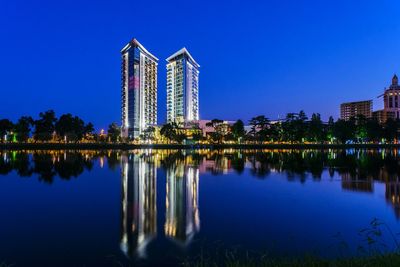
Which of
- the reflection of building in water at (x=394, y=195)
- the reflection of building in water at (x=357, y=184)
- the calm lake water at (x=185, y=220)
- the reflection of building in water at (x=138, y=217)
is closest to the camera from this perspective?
the calm lake water at (x=185, y=220)

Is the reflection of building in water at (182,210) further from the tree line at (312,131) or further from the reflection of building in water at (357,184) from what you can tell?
the tree line at (312,131)

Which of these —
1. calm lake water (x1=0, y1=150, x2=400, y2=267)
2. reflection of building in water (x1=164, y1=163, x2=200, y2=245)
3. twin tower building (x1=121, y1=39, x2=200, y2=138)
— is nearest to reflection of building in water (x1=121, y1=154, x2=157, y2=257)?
calm lake water (x1=0, y1=150, x2=400, y2=267)

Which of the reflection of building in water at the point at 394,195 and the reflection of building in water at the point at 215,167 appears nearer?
the reflection of building in water at the point at 394,195

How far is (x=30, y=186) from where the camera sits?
2423cm

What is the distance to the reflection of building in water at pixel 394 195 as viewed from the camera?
16.3 metres

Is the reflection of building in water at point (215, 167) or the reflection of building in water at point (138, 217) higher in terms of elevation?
the reflection of building in water at point (215, 167)

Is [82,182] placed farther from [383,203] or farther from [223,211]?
[383,203]

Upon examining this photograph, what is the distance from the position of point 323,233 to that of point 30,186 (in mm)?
19657

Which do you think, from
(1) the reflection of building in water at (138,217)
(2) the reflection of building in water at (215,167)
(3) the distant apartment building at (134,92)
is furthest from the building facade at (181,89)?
(1) the reflection of building in water at (138,217)

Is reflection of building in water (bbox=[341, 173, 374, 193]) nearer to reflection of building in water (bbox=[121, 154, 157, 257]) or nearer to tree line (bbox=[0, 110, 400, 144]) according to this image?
reflection of building in water (bbox=[121, 154, 157, 257])

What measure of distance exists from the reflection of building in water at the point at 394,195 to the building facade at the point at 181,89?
150077 mm

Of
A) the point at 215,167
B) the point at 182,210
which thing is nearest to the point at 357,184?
the point at 182,210

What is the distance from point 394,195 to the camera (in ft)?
63.6

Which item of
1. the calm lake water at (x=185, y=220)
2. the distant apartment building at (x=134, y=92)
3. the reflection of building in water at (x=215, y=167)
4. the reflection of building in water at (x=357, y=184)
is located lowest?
the calm lake water at (x=185, y=220)
